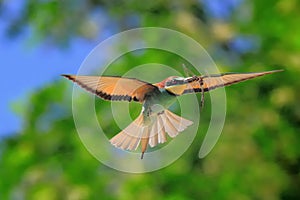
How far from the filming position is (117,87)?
48 centimetres

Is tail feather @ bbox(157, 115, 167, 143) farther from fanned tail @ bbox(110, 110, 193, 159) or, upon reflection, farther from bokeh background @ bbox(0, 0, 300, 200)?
bokeh background @ bbox(0, 0, 300, 200)

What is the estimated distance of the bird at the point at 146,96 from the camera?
479 millimetres

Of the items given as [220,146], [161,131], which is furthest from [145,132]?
[220,146]

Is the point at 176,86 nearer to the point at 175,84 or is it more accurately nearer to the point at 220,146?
the point at 175,84

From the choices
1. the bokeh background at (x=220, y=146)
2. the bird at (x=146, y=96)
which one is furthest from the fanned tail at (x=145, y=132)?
the bokeh background at (x=220, y=146)

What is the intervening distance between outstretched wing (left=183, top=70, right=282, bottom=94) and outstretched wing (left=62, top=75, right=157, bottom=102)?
0.03 m

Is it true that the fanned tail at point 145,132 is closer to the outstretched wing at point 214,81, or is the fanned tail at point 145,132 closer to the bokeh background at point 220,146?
the outstretched wing at point 214,81

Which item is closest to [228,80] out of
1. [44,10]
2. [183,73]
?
[183,73]

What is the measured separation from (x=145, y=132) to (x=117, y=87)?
34 mm

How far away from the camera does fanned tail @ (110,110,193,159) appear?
1.59 ft

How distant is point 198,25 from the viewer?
3.77 meters

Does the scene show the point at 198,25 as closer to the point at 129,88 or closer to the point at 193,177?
the point at 193,177

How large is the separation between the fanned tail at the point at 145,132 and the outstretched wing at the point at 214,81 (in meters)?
0.02

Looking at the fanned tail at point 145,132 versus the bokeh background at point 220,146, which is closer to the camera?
the fanned tail at point 145,132
